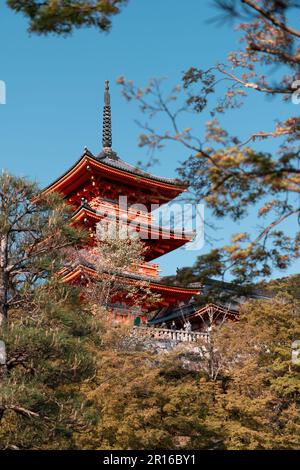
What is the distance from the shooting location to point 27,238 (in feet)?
40.5

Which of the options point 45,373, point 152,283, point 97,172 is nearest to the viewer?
point 45,373

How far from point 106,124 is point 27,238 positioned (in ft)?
81.7

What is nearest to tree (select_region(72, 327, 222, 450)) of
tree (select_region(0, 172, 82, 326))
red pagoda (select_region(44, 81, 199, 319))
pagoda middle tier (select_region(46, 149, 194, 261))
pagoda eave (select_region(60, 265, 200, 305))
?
tree (select_region(0, 172, 82, 326))

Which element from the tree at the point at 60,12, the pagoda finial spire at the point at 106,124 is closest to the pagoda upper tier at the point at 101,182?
the pagoda finial spire at the point at 106,124

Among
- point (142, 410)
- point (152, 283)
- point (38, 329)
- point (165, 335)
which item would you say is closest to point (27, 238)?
point (38, 329)

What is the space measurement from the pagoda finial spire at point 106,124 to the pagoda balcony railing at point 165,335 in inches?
573

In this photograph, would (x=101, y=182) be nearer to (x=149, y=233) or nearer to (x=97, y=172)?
(x=97, y=172)

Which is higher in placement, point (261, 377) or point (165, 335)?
point (165, 335)

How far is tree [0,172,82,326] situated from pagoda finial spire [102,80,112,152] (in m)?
21.3

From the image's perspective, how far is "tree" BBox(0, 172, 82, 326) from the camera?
39.3 feet

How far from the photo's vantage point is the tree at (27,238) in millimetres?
11992

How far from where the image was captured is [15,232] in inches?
484

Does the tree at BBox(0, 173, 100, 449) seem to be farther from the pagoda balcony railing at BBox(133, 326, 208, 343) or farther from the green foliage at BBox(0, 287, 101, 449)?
the pagoda balcony railing at BBox(133, 326, 208, 343)
